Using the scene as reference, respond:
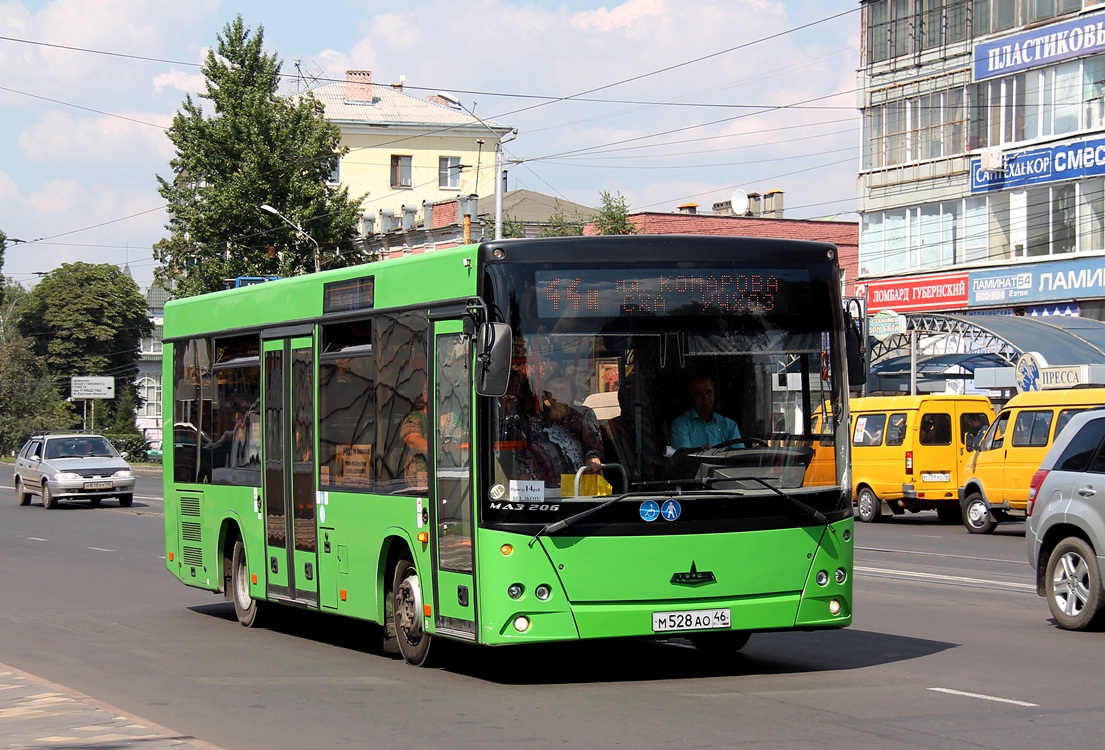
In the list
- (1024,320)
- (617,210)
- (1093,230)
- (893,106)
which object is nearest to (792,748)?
(1024,320)

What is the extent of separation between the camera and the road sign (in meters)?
92.9

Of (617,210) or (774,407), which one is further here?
(617,210)

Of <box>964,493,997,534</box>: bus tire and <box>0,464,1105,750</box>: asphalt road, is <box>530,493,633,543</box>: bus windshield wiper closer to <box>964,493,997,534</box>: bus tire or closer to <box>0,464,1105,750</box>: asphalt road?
<box>0,464,1105,750</box>: asphalt road

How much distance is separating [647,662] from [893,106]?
37.6 metres

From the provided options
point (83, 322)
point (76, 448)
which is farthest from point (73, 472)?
point (83, 322)

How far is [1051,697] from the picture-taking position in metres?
9.51

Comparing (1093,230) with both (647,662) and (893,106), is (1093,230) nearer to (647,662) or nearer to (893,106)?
(893,106)

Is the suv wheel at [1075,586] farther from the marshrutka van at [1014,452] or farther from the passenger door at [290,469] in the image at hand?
the marshrutka van at [1014,452]

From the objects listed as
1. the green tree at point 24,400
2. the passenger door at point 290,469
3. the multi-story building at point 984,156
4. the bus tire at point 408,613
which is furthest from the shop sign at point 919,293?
the green tree at point 24,400

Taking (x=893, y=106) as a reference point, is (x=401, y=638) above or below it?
below

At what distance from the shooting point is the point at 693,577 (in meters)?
10.0

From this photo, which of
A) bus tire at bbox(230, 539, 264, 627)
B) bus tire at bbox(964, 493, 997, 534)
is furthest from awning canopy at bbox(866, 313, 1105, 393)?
bus tire at bbox(230, 539, 264, 627)

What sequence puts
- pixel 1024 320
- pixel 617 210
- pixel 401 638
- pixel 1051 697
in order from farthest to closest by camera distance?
pixel 617 210, pixel 1024 320, pixel 401 638, pixel 1051 697

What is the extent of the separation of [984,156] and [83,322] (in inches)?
2795
